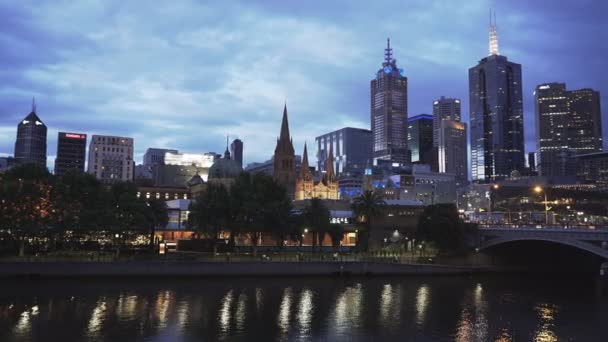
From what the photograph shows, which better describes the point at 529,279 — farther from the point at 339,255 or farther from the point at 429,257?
the point at 339,255

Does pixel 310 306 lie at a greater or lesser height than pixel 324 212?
lesser

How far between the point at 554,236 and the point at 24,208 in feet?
294

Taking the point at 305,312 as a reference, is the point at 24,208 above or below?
above

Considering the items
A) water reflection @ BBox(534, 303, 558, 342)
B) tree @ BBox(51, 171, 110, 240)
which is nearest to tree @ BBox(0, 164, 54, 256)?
tree @ BBox(51, 171, 110, 240)

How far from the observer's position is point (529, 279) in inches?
3964

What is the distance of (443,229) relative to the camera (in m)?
106

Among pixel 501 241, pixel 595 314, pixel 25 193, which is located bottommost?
pixel 595 314

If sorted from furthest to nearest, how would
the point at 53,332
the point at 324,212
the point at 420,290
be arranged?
the point at 324,212, the point at 420,290, the point at 53,332

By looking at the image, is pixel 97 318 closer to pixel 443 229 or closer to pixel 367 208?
pixel 443 229

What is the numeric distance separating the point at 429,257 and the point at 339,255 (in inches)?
721

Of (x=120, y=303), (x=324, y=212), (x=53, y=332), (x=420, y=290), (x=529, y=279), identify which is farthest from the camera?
(x=324, y=212)

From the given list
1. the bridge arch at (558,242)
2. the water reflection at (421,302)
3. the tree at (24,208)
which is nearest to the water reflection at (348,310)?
the water reflection at (421,302)

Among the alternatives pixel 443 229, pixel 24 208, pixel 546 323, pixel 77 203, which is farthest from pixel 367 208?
pixel 24 208

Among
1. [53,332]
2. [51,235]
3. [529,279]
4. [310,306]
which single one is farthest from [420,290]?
[51,235]
